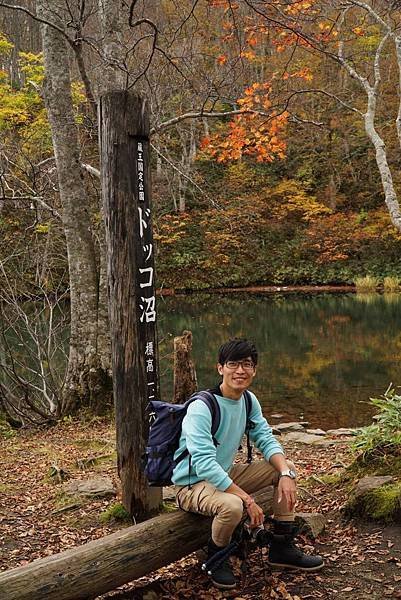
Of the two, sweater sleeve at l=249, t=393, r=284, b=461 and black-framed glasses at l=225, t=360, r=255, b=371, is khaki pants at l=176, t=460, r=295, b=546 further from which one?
black-framed glasses at l=225, t=360, r=255, b=371

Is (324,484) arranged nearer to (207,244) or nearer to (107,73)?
(107,73)

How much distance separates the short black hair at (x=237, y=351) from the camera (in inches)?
119

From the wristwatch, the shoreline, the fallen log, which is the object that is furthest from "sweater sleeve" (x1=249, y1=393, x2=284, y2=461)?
the shoreline

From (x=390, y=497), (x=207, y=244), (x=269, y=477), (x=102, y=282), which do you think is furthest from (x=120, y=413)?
(x=207, y=244)

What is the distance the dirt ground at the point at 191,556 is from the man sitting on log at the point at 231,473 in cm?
13

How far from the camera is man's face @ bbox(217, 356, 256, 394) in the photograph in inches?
118

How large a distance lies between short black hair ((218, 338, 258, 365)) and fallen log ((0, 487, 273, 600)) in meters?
0.82

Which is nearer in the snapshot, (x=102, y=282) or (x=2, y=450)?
(x=2, y=450)

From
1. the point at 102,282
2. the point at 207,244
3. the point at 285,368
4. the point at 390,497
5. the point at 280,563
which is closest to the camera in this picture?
the point at 280,563

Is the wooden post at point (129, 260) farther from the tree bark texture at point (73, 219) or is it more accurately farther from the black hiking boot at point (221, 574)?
the tree bark texture at point (73, 219)

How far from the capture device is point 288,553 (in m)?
3.04

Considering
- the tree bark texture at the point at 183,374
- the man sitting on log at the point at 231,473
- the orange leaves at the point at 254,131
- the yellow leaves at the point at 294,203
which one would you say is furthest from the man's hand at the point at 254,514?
the yellow leaves at the point at 294,203

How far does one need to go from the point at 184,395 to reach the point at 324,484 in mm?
1213

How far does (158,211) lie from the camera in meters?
23.6
